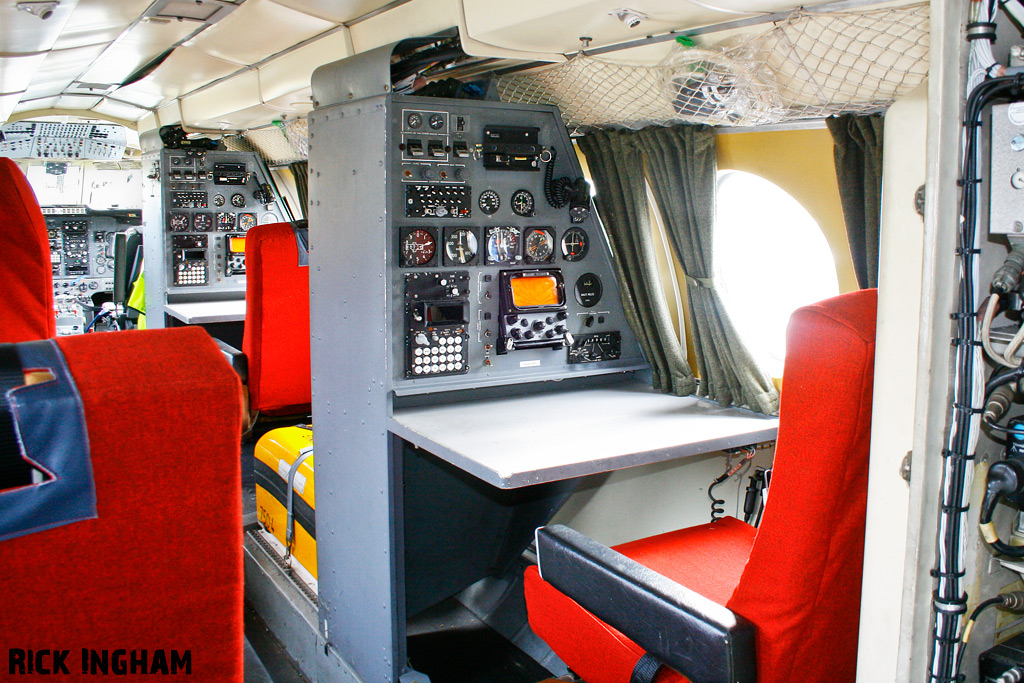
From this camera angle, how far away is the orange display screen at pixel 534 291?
2.96 metres

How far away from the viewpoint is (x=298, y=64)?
4.73 m

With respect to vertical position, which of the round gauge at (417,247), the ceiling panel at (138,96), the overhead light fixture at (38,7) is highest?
the ceiling panel at (138,96)

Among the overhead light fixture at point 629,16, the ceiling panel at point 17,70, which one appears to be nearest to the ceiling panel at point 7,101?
the ceiling panel at point 17,70

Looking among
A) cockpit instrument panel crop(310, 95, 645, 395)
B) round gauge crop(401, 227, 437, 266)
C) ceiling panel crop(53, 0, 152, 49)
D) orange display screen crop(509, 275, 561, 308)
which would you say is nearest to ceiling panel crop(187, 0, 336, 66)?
ceiling panel crop(53, 0, 152, 49)

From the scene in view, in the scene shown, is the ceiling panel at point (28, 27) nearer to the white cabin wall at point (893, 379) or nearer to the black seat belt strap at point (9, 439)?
the black seat belt strap at point (9, 439)

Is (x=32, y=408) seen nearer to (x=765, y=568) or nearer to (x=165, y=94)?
(x=765, y=568)

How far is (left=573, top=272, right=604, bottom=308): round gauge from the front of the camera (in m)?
3.15

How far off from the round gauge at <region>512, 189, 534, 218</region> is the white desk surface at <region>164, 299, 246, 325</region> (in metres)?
3.08

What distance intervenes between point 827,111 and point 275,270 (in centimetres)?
298

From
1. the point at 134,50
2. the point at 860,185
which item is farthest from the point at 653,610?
the point at 134,50

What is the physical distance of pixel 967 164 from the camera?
115 centimetres

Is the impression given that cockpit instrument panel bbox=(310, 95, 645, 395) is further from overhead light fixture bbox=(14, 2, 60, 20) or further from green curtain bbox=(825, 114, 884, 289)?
overhead light fixture bbox=(14, 2, 60, 20)

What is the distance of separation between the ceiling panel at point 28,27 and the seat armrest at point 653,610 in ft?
9.70

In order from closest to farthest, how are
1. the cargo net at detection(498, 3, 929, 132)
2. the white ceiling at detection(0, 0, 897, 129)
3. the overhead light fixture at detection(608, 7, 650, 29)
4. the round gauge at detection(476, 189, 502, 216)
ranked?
the cargo net at detection(498, 3, 929, 132)
the overhead light fixture at detection(608, 7, 650, 29)
the white ceiling at detection(0, 0, 897, 129)
the round gauge at detection(476, 189, 502, 216)
